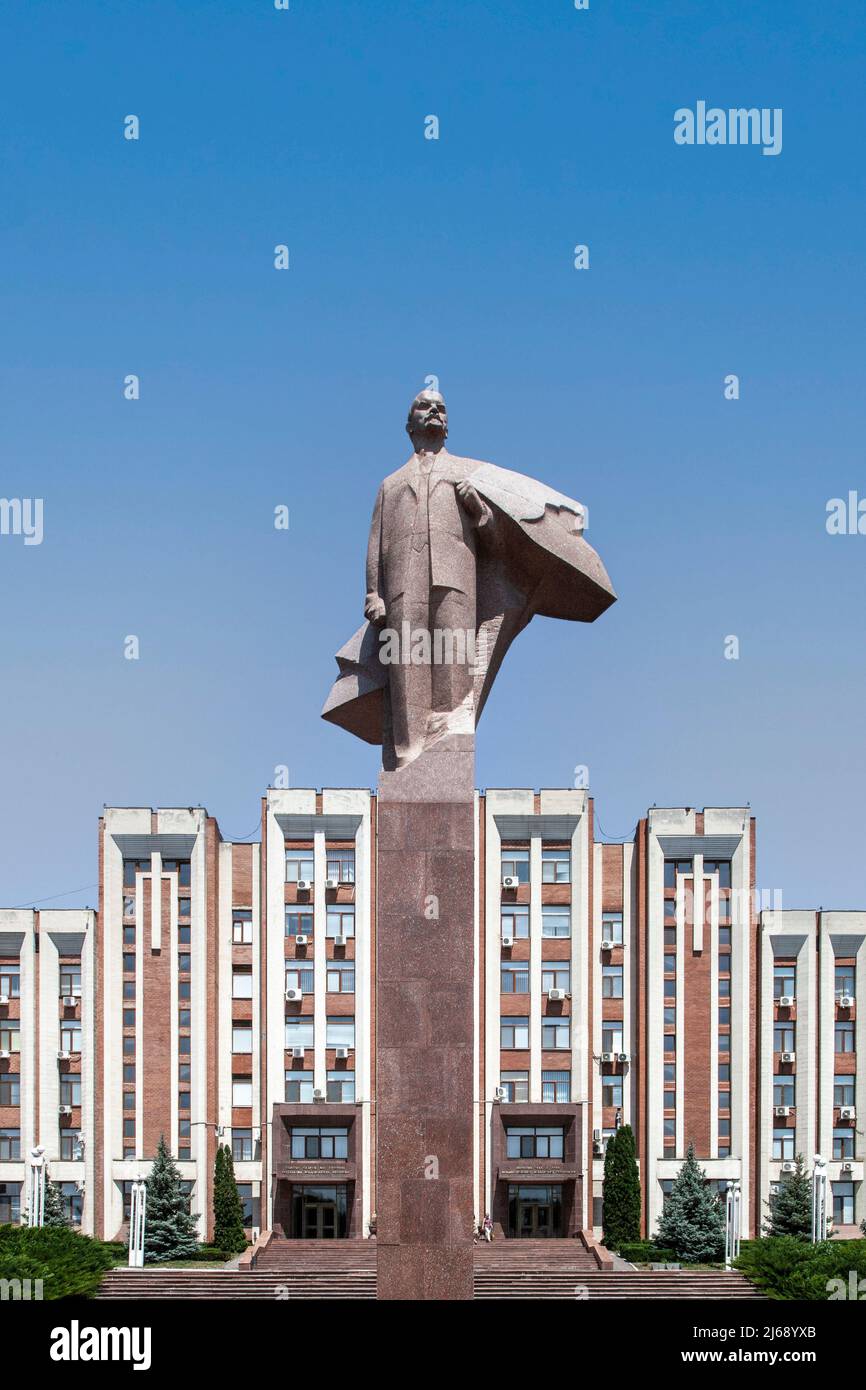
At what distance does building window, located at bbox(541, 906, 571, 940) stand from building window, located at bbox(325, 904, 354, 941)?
442 cm

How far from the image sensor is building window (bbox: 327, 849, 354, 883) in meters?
37.3

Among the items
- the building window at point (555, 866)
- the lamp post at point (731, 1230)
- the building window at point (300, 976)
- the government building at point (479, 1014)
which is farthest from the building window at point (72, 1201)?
the lamp post at point (731, 1230)

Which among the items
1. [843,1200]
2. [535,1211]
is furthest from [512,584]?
[843,1200]

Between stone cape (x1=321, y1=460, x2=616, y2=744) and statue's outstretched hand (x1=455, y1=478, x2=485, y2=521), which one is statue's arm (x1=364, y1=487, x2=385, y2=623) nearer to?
stone cape (x1=321, y1=460, x2=616, y2=744)

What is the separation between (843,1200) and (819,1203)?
6.39 meters

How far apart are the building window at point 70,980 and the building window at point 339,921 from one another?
233 inches

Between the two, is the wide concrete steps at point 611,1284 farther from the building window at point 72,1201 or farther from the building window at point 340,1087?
the building window at point 72,1201

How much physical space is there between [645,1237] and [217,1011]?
1089cm

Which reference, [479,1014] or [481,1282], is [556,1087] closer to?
[479,1014]

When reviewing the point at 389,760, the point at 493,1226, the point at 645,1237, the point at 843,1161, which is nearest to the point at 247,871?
the point at 493,1226
